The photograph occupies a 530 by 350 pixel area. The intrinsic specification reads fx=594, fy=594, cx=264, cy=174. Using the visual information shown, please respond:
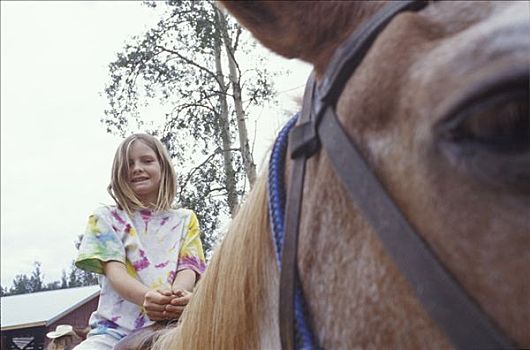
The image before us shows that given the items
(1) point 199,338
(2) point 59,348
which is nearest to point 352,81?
(1) point 199,338

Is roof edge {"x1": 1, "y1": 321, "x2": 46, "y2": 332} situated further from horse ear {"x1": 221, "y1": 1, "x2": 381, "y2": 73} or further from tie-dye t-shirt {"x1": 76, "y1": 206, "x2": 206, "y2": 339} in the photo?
horse ear {"x1": 221, "y1": 1, "x2": 381, "y2": 73}

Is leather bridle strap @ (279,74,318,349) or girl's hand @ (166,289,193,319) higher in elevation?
leather bridle strap @ (279,74,318,349)

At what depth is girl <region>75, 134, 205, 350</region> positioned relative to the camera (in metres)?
2.76

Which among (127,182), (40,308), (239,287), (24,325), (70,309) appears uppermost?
(127,182)

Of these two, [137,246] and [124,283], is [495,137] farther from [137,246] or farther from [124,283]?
[137,246]

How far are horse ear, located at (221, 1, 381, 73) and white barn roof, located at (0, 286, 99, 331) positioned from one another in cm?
2433

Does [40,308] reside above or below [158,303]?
below

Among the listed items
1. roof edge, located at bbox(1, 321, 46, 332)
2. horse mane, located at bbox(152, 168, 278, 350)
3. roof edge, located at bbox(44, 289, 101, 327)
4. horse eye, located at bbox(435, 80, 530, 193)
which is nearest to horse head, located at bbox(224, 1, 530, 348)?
horse eye, located at bbox(435, 80, 530, 193)

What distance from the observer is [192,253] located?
3.07m

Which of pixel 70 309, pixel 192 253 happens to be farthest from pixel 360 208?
pixel 70 309

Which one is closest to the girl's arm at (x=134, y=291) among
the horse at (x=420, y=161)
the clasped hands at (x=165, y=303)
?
the clasped hands at (x=165, y=303)

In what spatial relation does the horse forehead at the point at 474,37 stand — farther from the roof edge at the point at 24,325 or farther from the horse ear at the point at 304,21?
the roof edge at the point at 24,325

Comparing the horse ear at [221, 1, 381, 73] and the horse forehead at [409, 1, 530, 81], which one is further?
the horse ear at [221, 1, 381, 73]

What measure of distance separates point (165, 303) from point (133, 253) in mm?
632
